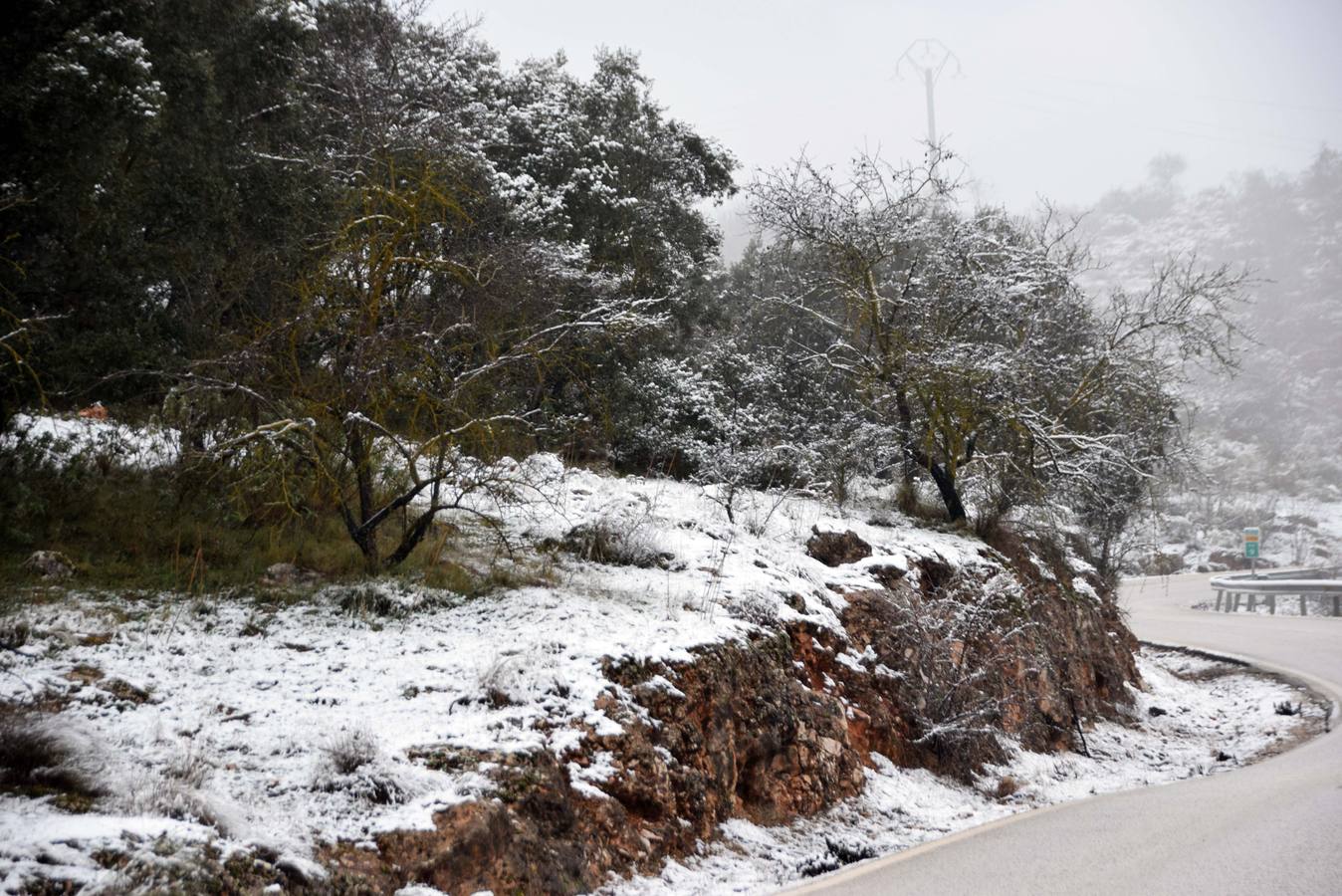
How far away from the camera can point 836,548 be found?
1027 centimetres

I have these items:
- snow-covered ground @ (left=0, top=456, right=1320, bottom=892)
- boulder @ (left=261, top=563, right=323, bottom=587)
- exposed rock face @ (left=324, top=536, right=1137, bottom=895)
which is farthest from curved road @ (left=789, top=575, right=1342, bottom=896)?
boulder @ (left=261, top=563, right=323, bottom=587)

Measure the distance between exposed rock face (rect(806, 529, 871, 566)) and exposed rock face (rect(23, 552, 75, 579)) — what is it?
7.07m

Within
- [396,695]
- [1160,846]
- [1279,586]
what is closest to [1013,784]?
[1160,846]

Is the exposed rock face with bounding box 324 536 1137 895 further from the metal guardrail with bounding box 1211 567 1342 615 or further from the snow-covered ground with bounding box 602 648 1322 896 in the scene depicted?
the metal guardrail with bounding box 1211 567 1342 615

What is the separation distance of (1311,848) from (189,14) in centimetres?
1221

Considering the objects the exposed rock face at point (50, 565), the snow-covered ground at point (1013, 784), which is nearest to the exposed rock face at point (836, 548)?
the snow-covered ground at point (1013, 784)

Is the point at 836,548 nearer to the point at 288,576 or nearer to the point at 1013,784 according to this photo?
the point at 1013,784

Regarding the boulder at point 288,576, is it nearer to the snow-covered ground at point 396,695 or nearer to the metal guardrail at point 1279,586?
the snow-covered ground at point 396,695

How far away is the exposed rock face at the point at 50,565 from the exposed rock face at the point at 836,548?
707cm

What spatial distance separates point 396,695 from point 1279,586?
24.2 m

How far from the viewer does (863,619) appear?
8.93 metres

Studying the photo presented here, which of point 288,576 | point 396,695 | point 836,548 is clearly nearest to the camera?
point 396,695

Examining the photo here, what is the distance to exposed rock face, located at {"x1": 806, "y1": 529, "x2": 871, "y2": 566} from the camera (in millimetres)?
10070

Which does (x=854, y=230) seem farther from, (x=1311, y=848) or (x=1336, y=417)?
(x=1336, y=417)
